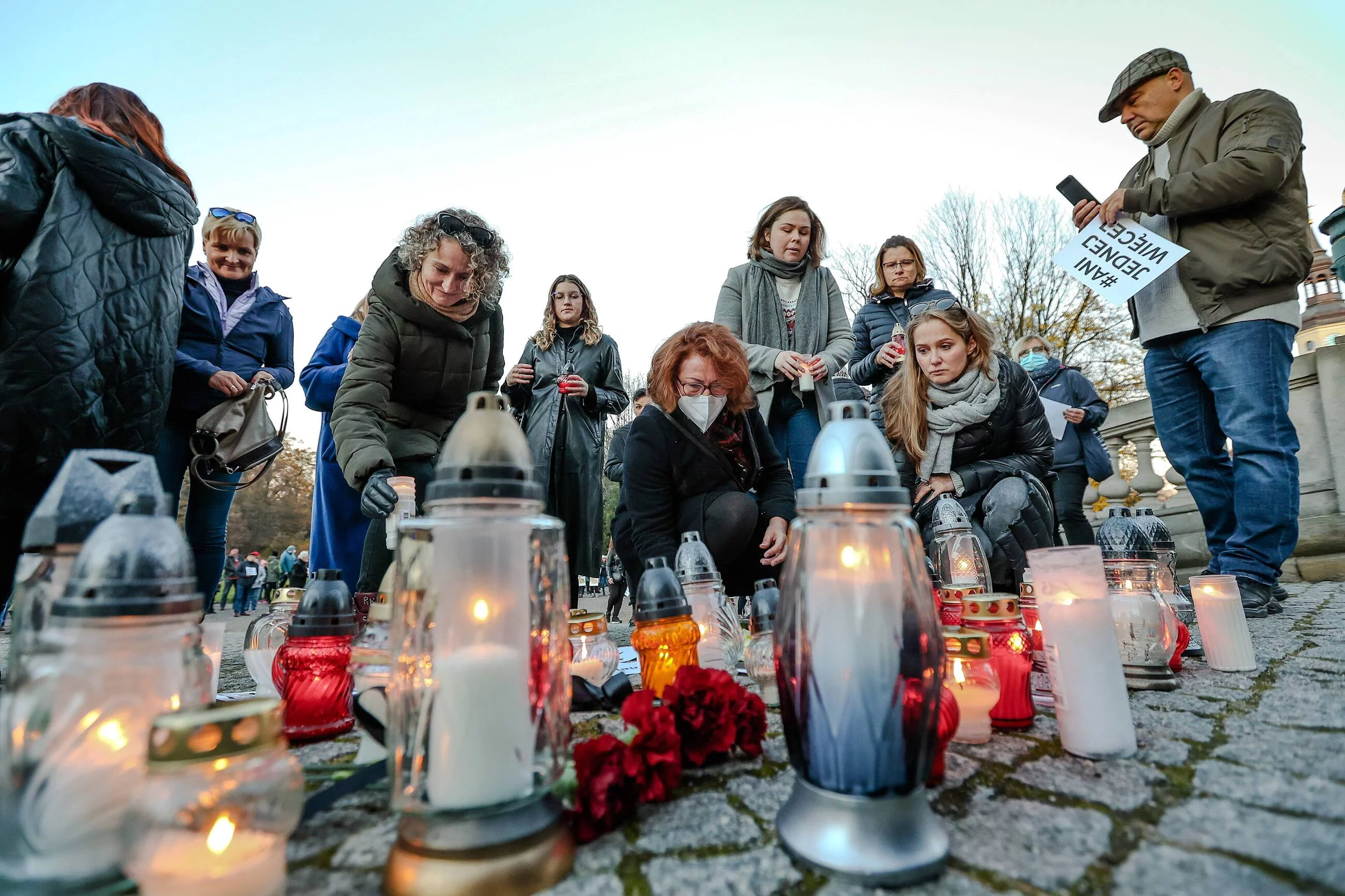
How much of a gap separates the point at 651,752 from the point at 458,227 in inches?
106

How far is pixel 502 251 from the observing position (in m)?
3.18

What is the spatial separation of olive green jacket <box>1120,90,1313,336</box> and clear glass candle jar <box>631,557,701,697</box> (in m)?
3.12

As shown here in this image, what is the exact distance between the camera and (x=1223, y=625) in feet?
6.22

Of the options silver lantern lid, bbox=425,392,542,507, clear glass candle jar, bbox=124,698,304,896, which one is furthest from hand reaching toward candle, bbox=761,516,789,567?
clear glass candle jar, bbox=124,698,304,896

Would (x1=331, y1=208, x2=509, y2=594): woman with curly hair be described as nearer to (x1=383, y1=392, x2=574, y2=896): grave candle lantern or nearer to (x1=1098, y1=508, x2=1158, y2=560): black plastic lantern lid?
(x1=383, y1=392, x2=574, y2=896): grave candle lantern

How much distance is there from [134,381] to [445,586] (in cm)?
174

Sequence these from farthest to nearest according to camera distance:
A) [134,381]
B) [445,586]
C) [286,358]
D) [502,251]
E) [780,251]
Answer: [780,251] < [286,358] < [502,251] < [134,381] < [445,586]

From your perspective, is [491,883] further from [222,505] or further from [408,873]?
[222,505]

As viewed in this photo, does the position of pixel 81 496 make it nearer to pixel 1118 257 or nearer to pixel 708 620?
pixel 708 620

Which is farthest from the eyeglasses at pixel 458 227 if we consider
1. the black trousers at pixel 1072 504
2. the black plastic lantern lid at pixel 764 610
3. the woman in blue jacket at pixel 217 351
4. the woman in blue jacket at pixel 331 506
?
the black trousers at pixel 1072 504

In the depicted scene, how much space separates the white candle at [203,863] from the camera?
2.24ft

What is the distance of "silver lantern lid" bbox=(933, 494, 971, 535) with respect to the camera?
8.66ft

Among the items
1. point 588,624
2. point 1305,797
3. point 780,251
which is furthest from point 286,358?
point 1305,797

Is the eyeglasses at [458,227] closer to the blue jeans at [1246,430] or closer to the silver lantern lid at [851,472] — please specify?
the silver lantern lid at [851,472]
